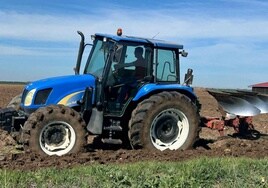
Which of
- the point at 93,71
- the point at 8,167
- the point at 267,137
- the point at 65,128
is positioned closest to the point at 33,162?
the point at 8,167

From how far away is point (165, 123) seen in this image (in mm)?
9414

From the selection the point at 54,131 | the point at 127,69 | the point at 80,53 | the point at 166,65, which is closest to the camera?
the point at 54,131

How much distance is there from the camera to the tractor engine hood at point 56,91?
8.84 metres

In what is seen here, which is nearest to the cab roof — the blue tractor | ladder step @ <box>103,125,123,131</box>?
the blue tractor

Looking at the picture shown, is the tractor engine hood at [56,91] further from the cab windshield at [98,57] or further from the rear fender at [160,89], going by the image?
the rear fender at [160,89]

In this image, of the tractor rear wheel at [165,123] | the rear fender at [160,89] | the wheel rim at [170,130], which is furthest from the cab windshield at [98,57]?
the wheel rim at [170,130]

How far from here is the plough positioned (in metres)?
11.0

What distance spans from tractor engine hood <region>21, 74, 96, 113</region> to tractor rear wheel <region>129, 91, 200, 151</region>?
1.16 metres

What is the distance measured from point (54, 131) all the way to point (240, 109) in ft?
16.0

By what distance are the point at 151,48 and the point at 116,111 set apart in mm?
1477

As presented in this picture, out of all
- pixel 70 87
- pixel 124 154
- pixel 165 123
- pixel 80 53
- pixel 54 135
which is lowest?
pixel 124 154

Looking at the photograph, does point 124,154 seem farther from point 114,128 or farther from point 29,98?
point 29,98

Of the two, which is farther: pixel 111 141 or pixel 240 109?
pixel 240 109

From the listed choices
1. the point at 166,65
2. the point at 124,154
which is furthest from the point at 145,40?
the point at 124,154
